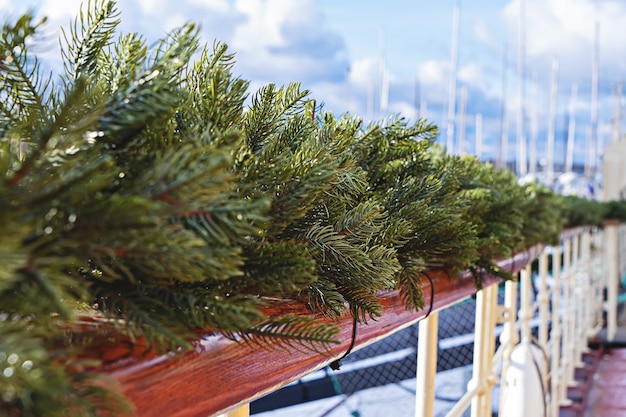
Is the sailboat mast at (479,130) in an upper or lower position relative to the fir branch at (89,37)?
upper

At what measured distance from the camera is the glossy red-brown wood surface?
0.31 metres

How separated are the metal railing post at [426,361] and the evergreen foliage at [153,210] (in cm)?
43

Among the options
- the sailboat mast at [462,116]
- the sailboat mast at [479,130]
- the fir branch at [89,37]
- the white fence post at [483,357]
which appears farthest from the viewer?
the sailboat mast at [479,130]

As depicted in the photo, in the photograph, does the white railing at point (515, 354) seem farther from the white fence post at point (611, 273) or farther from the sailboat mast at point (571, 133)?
the sailboat mast at point (571, 133)

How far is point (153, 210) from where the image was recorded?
0.23m

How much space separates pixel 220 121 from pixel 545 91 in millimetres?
14412

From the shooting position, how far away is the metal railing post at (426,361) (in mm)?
886

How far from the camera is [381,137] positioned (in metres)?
0.65

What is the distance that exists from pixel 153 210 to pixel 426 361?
2.45 ft

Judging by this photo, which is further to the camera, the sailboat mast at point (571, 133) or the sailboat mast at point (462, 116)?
the sailboat mast at point (571, 133)

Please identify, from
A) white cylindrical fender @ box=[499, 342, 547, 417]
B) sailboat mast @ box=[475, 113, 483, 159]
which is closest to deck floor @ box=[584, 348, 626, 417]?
white cylindrical fender @ box=[499, 342, 547, 417]

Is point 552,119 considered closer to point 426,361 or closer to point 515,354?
point 515,354

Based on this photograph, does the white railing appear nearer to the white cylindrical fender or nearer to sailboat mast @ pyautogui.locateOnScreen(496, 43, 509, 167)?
the white cylindrical fender

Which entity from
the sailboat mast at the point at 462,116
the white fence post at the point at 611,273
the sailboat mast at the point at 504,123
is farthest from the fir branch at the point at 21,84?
the sailboat mast at the point at 504,123
